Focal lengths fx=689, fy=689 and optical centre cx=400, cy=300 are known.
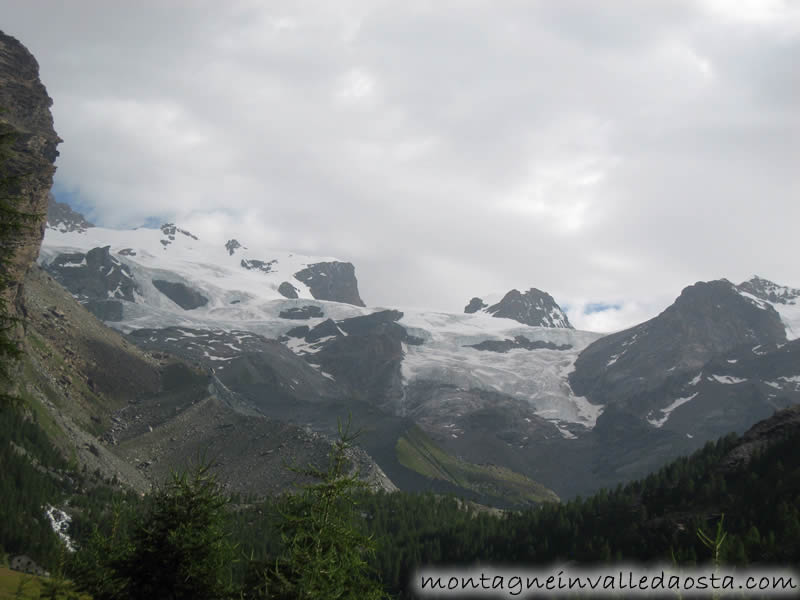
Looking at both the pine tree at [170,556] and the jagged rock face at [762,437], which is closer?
the pine tree at [170,556]

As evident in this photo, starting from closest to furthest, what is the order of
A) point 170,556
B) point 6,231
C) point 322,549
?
point 6,231 → point 322,549 → point 170,556

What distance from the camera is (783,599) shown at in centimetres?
5488

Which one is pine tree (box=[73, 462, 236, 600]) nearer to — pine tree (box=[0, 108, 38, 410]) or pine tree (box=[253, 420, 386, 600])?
pine tree (box=[253, 420, 386, 600])

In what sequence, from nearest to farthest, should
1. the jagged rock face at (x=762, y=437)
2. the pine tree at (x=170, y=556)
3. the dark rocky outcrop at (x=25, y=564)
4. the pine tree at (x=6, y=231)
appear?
the pine tree at (x=6, y=231) < the pine tree at (x=170, y=556) < the dark rocky outcrop at (x=25, y=564) < the jagged rock face at (x=762, y=437)

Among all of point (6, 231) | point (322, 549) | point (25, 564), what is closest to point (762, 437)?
point (25, 564)

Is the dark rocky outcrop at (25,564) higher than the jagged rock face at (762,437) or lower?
lower

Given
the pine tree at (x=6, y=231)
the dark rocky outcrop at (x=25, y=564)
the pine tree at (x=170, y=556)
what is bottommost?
the dark rocky outcrop at (x=25, y=564)

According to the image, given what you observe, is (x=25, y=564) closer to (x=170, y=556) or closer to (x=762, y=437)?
(x=170, y=556)

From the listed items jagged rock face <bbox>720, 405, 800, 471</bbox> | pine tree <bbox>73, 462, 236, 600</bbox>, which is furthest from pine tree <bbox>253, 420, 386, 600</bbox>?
jagged rock face <bbox>720, 405, 800, 471</bbox>

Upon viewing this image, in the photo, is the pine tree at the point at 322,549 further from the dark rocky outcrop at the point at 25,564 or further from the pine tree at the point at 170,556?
the dark rocky outcrop at the point at 25,564

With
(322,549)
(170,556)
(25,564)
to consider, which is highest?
(322,549)

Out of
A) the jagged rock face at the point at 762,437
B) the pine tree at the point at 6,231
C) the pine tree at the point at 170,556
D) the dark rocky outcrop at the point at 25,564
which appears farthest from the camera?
the jagged rock face at the point at 762,437

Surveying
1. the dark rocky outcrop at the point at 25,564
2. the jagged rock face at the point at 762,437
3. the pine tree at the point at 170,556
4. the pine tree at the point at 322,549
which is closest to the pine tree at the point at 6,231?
the pine tree at the point at 170,556

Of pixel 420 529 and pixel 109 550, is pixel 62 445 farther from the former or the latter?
pixel 109 550
